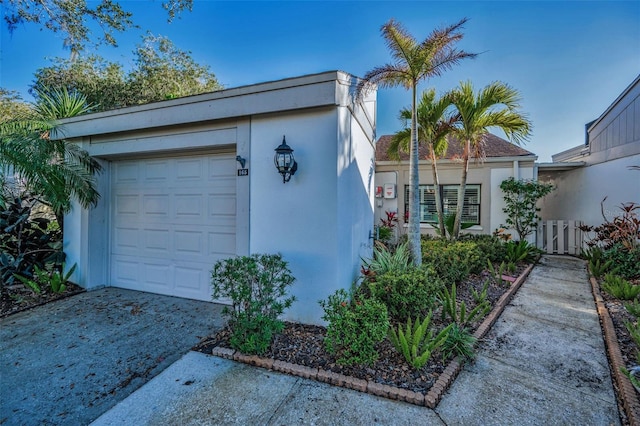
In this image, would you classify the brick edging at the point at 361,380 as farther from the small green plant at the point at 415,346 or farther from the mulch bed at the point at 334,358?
the small green plant at the point at 415,346

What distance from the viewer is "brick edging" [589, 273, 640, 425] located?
2.36 m

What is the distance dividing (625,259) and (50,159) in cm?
1158

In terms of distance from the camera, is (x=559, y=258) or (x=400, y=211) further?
(x=400, y=211)

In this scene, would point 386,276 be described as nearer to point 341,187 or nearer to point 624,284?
point 341,187

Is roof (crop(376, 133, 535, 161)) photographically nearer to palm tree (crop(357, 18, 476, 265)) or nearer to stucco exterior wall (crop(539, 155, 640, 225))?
stucco exterior wall (crop(539, 155, 640, 225))

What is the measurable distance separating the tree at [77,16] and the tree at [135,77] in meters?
7.25

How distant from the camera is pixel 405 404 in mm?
2502

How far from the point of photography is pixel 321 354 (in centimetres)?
325

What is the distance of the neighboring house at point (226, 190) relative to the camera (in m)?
4.03

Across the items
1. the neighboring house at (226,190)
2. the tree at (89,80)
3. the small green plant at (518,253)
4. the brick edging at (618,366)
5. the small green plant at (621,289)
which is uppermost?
the tree at (89,80)

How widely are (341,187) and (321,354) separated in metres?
2.16

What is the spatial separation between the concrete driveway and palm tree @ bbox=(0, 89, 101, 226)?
1.96m

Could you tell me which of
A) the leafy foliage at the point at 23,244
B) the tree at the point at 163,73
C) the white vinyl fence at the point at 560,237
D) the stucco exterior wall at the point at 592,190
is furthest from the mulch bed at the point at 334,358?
the tree at the point at 163,73

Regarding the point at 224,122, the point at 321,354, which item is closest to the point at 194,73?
the point at 224,122
